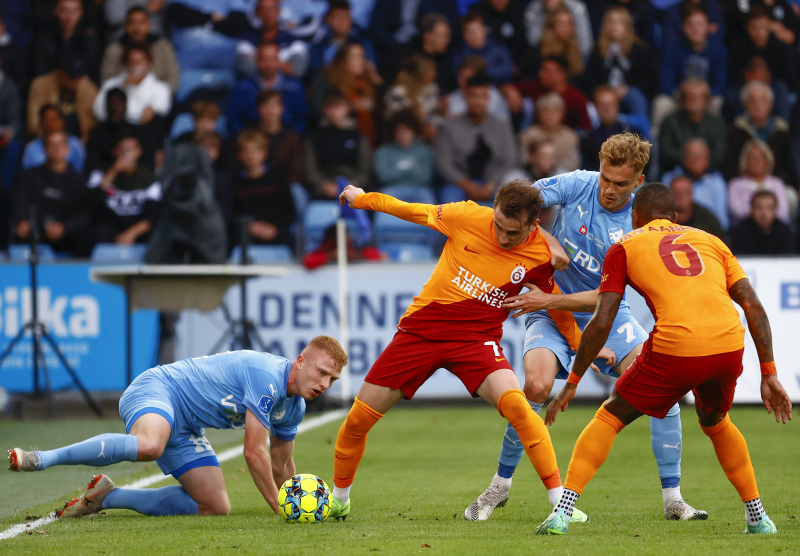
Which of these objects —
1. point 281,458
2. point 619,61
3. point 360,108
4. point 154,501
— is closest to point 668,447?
point 281,458

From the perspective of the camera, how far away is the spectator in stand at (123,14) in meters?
15.9

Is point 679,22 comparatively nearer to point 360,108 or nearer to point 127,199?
point 360,108

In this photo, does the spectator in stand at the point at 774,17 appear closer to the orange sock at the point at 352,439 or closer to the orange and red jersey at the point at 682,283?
the orange and red jersey at the point at 682,283

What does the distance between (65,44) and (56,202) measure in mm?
3369

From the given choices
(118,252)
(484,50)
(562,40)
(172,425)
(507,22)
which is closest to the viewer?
(172,425)

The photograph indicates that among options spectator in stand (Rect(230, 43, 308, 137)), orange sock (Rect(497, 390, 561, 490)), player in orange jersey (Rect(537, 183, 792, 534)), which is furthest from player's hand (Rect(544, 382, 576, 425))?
spectator in stand (Rect(230, 43, 308, 137))

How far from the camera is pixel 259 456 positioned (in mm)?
5512

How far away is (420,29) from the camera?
51.1 feet

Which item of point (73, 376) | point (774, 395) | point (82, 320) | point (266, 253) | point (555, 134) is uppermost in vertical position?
point (555, 134)

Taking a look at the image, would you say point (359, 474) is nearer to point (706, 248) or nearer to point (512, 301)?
point (512, 301)

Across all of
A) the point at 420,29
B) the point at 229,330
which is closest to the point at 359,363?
the point at 229,330

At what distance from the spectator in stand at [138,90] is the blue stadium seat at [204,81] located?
47 cm

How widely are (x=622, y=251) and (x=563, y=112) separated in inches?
385

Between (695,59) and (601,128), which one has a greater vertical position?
(695,59)
